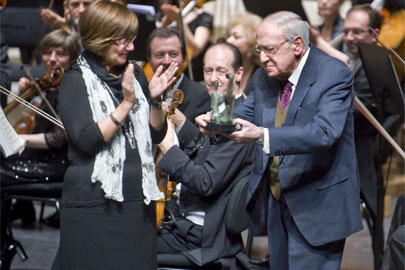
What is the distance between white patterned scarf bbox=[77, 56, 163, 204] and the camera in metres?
3.16

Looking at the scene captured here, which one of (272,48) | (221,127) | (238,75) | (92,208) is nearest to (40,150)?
(238,75)

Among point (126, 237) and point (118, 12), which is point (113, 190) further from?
point (118, 12)

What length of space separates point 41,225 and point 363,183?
2399mm

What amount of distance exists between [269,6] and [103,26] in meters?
2.89

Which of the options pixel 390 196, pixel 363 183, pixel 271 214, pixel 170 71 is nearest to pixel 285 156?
pixel 271 214

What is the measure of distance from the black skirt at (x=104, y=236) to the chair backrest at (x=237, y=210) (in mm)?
584

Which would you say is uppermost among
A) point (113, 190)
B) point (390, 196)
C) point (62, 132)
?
point (113, 190)

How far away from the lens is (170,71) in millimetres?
3316

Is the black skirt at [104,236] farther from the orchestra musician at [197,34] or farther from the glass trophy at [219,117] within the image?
the orchestra musician at [197,34]

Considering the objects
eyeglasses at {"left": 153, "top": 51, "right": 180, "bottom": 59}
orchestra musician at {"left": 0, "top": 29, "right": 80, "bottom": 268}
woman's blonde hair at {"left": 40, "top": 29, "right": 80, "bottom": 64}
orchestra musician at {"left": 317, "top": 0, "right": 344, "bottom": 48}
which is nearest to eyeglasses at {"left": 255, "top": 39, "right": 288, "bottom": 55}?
eyeglasses at {"left": 153, "top": 51, "right": 180, "bottom": 59}

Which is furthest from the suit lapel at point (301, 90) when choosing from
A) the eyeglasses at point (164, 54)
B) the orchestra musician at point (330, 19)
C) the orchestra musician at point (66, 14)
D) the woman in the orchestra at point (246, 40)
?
the orchestra musician at point (66, 14)

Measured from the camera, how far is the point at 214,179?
3.73m

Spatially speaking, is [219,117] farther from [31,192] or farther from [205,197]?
[31,192]

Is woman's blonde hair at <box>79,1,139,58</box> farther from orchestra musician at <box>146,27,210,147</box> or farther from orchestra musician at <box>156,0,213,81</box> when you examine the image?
orchestra musician at <box>156,0,213,81</box>
